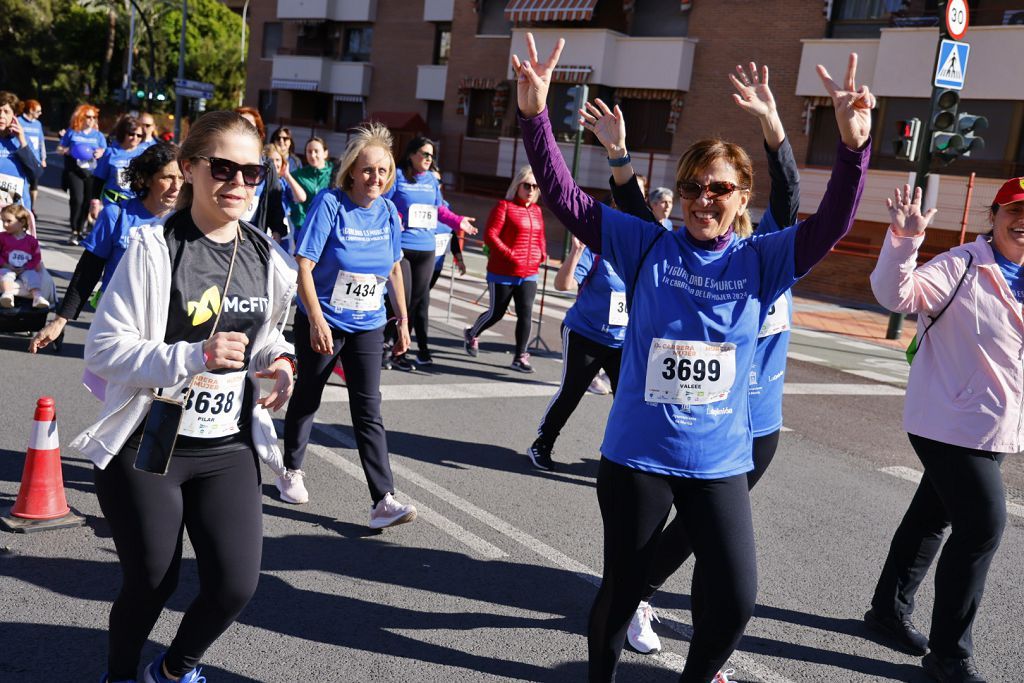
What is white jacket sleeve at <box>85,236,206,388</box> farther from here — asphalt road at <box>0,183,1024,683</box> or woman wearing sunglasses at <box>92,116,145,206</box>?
woman wearing sunglasses at <box>92,116,145,206</box>

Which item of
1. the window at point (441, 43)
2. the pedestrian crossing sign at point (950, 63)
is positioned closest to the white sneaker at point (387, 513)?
the pedestrian crossing sign at point (950, 63)

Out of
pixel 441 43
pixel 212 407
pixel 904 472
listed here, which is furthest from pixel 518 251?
pixel 441 43

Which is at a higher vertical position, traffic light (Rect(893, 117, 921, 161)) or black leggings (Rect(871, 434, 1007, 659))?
traffic light (Rect(893, 117, 921, 161))

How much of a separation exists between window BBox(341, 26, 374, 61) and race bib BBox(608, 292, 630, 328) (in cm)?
3731

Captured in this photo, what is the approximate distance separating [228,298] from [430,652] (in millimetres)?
1602

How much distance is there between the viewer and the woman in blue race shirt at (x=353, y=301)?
5004mm

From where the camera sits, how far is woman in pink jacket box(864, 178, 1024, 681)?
12.1 ft

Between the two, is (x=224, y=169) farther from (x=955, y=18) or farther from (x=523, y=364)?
(x=955, y=18)

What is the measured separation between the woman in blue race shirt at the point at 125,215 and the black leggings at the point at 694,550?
283 centimetres

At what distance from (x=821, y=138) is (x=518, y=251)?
59.2 feet

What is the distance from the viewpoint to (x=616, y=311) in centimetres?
617

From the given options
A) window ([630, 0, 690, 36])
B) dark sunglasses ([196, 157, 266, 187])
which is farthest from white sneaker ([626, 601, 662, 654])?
window ([630, 0, 690, 36])

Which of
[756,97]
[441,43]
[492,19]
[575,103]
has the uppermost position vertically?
[492,19]

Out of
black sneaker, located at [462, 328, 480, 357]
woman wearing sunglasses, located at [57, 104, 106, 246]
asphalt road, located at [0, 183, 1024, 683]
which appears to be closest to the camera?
asphalt road, located at [0, 183, 1024, 683]
